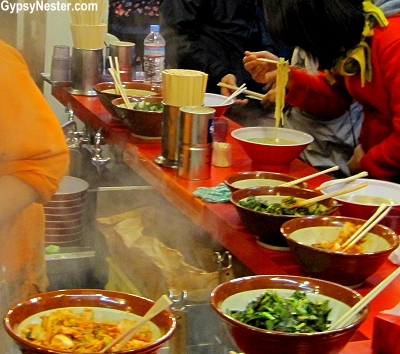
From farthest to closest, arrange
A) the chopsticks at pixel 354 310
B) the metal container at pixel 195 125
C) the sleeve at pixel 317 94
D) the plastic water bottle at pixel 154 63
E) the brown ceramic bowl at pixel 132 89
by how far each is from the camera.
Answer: the plastic water bottle at pixel 154 63, the brown ceramic bowl at pixel 132 89, the sleeve at pixel 317 94, the metal container at pixel 195 125, the chopsticks at pixel 354 310

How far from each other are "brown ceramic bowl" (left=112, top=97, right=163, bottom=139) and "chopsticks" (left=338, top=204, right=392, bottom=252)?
115 cm

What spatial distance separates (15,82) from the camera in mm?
1586

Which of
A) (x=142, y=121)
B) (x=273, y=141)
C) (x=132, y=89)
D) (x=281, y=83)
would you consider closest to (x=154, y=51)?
(x=132, y=89)

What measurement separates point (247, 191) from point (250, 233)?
0.13m

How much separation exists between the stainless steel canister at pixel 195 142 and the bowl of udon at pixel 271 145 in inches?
7.6

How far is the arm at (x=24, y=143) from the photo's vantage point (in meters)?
1.58

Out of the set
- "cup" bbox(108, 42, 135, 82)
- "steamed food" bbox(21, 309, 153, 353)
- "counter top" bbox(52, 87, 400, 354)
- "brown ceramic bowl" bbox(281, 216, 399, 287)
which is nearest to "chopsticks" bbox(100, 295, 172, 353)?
"steamed food" bbox(21, 309, 153, 353)

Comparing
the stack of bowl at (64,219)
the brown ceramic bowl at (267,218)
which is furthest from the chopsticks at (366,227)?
the stack of bowl at (64,219)

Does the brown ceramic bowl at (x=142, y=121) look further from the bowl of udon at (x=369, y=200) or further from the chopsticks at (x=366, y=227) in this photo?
the chopsticks at (x=366, y=227)

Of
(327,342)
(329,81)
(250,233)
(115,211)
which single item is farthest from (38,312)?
(329,81)

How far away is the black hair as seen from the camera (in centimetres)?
231

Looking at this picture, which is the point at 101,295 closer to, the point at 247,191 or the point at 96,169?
the point at 247,191

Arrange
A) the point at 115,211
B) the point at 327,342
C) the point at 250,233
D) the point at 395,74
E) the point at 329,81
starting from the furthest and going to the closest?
the point at 329,81 → the point at 115,211 → the point at 395,74 → the point at 250,233 → the point at 327,342

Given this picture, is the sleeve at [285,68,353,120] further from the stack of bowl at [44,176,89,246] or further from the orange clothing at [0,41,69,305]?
the orange clothing at [0,41,69,305]
